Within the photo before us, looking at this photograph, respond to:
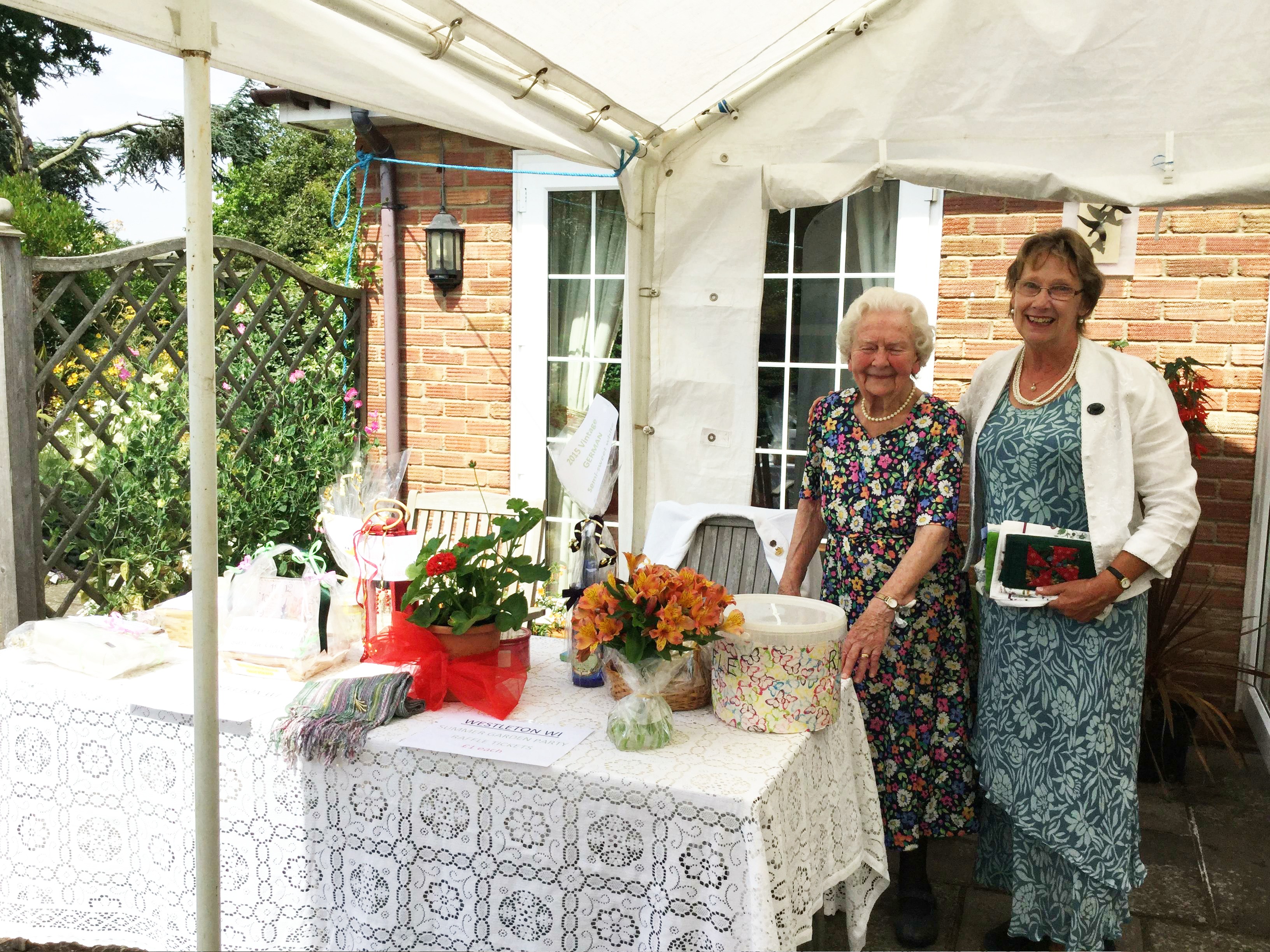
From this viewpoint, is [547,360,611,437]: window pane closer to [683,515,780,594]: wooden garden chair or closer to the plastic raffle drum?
[683,515,780,594]: wooden garden chair

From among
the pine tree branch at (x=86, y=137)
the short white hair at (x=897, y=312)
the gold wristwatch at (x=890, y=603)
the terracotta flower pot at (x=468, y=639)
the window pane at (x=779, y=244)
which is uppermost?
the pine tree branch at (x=86, y=137)

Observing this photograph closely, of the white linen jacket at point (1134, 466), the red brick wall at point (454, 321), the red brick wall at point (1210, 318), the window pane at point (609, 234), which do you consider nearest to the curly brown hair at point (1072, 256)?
the white linen jacket at point (1134, 466)

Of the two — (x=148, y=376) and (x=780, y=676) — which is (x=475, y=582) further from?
(x=148, y=376)

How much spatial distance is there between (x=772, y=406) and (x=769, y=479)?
1.05 ft

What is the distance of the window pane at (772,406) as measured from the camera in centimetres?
436

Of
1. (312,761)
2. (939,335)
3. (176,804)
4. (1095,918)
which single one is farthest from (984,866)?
(939,335)

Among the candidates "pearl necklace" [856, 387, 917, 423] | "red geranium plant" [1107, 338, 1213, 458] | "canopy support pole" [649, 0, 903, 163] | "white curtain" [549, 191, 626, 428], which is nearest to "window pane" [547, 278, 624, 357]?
"white curtain" [549, 191, 626, 428]

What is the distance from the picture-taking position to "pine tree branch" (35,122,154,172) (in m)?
13.7

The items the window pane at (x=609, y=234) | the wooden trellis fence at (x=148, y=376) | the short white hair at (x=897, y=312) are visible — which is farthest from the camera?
the window pane at (x=609, y=234)

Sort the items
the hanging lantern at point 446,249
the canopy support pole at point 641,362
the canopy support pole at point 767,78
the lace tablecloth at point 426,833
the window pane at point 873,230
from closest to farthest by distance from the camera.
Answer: the lace tablecloth at point 426,833, the canopy support pole at point 767,78, the canopy support pole at point 641,362, the window pane at point 873,230, the hanging lantern at point 446,249

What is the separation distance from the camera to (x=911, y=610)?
242cm

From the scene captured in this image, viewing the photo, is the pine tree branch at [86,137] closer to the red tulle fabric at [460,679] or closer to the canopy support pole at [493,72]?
the canopy support pole at [493,72]

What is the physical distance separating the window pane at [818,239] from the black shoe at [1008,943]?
8.79 feet

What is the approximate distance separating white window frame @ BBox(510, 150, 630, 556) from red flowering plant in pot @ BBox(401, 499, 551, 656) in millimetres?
2910
